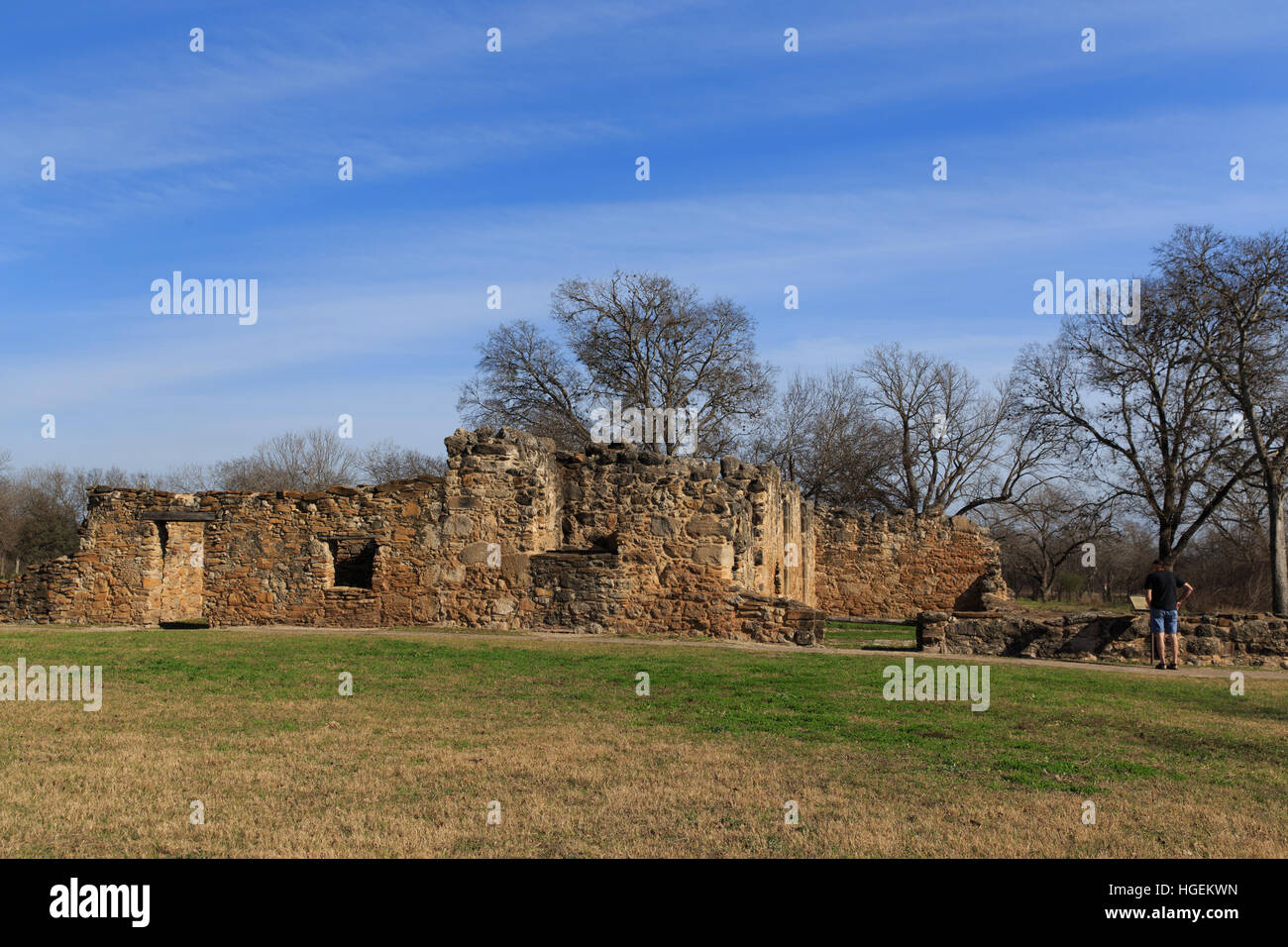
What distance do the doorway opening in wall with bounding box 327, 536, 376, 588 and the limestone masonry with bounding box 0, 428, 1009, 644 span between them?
3 centimetres

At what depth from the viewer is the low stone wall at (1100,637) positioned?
14.5 m

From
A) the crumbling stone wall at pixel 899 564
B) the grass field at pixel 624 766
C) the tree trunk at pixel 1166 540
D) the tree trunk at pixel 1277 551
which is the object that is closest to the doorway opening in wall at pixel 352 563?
the grass field at pixel 624 766

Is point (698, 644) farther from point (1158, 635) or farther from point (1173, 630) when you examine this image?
point (1173, 630)

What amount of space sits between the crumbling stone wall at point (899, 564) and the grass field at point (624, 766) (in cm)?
1527

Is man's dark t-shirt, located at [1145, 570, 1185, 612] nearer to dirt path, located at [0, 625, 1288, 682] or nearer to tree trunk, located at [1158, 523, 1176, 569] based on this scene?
dirt path, located at [0, 625, 1288, 682]

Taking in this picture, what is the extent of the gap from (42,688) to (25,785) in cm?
440

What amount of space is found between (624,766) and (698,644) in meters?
9.07

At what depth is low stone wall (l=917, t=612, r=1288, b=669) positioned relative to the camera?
14.5 meters

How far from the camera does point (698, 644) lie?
15648 millimetres

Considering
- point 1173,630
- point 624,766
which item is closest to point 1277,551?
point 1173,630

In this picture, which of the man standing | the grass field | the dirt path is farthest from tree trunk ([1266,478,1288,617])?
the grass field

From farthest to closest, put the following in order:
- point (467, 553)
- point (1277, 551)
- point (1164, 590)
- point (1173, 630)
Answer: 1. point (1277, 551)
2. point (467, 553)
3. point (1173, 630)
4. point (1164, 590)
